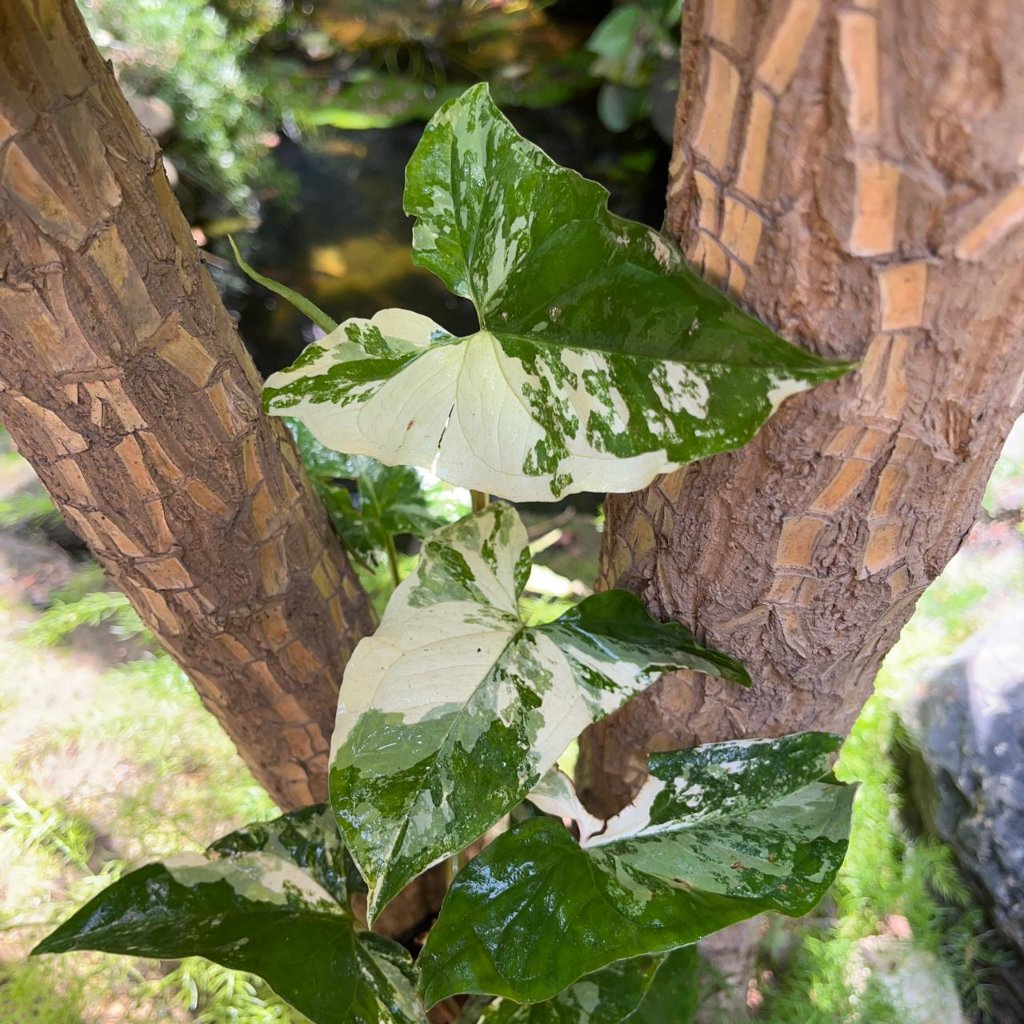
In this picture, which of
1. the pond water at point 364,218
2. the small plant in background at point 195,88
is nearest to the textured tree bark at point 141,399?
the pond water at point 364,218

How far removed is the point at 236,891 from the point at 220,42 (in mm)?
2918

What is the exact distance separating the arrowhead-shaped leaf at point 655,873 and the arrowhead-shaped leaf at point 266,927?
0.53ft

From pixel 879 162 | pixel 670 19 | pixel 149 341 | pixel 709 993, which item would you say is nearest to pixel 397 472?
pixel 149 341

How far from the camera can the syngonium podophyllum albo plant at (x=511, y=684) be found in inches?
13.5

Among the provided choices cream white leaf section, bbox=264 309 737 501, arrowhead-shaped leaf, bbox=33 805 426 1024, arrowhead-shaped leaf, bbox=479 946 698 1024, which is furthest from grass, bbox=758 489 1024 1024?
cream white leaf section, bbox=264 309 737 501

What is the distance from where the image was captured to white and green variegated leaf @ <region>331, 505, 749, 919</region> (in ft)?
1.37

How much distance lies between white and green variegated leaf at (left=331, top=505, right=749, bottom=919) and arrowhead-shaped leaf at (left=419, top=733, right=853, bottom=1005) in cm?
9

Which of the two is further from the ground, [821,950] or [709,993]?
[709,993]

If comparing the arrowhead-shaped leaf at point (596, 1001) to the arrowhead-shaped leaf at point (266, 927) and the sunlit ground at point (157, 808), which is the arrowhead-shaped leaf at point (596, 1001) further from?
the sunlit ground at point (157, 808)

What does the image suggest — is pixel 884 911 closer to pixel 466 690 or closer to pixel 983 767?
pixel 983 767

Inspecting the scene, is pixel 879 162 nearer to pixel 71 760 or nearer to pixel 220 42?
pixel 71 760

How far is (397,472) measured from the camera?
775mm

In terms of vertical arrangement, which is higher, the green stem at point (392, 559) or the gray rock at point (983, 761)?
the green stem at point (392, 559)

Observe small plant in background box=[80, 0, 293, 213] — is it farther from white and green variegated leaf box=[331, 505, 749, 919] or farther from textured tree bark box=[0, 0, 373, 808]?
white and green variegated leaf box=[331, 505, 749, 919]
